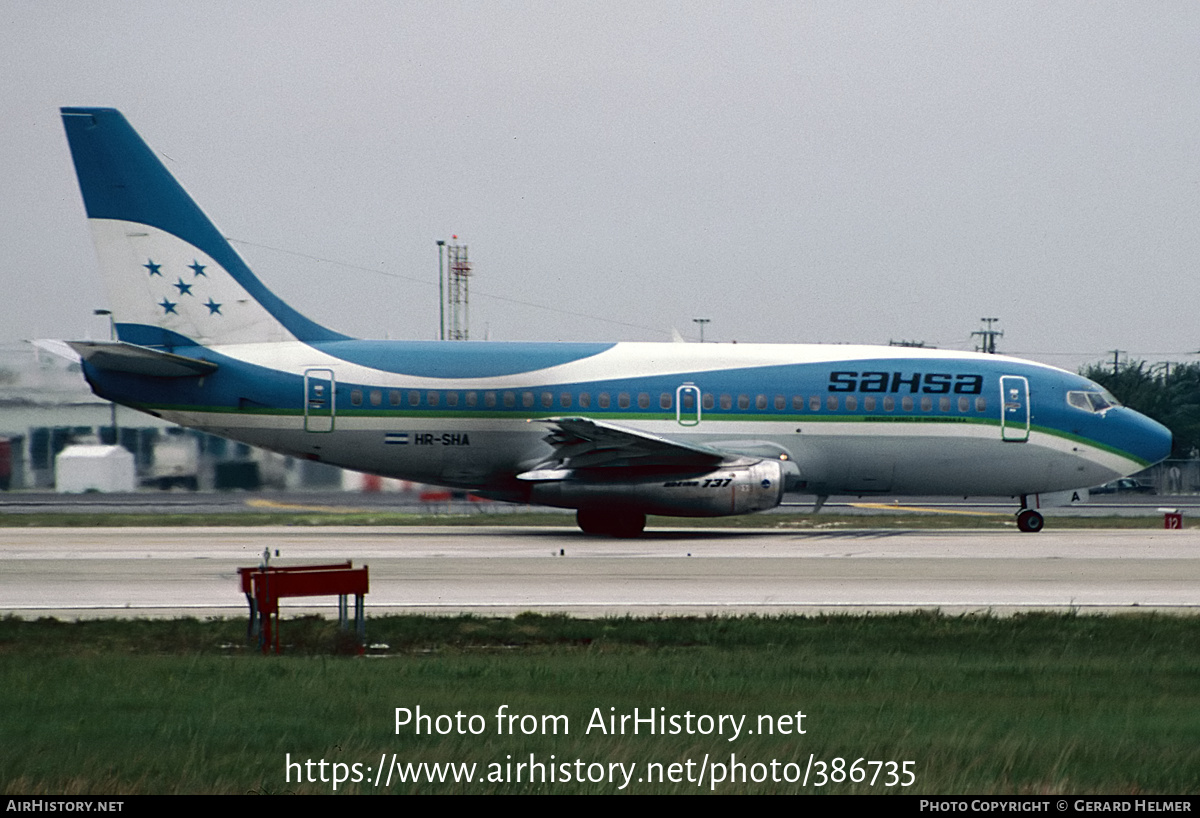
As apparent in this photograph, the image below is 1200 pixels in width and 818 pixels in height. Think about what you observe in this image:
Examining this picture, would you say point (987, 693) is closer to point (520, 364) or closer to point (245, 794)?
point (245, 794)

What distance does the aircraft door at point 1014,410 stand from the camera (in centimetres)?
3042

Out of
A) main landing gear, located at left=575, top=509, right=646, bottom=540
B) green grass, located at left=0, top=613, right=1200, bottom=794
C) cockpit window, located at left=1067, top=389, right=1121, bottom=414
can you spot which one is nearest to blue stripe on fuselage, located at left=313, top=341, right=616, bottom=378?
main landing gear, located at left=575, top=509, right=646, bottom=540

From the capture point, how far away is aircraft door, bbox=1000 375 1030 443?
1198 inches

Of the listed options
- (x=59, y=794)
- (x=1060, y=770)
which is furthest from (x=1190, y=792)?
(x=59, y=794)

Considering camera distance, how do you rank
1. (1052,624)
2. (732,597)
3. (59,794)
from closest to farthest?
(59,794) → (1052,624) → (732,597)

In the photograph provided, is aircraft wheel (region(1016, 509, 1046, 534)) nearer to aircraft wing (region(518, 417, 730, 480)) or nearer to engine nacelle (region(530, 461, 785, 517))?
engine nacelle (region(530, 461, 785, 517))

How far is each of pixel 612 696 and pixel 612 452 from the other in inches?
711

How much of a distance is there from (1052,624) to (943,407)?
1596cm

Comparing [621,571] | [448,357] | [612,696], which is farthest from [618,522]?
[612,696]

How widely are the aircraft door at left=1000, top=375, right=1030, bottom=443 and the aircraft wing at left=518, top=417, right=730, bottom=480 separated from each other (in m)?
6.84

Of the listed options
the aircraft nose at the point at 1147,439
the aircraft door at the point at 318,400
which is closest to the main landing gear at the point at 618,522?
the aircraft door at the point at 318,400

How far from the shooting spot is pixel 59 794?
7035 millimetres

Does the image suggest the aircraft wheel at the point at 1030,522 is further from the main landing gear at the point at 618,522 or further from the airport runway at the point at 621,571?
the main landing gear at the point at 618,522

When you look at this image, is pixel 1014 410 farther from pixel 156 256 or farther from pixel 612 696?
pixel 612 696
